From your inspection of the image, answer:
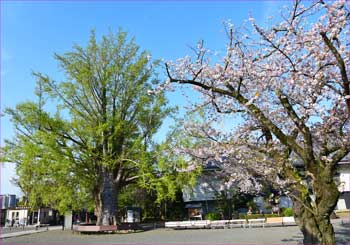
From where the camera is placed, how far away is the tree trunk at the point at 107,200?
2334cm

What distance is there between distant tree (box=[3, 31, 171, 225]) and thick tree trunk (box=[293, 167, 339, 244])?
49.1 ft

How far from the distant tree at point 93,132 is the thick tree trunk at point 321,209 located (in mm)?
14968

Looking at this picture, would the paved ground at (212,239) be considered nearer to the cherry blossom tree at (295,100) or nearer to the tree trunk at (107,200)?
the tree trunk at (107,200)

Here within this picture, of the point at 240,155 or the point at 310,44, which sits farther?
the point at 240,155

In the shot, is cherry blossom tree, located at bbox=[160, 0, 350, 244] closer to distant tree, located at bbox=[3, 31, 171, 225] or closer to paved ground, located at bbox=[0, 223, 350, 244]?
paved ground, located at bbox=[0, 223, 350, 244]

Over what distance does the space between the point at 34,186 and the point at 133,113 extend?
8.32 metres

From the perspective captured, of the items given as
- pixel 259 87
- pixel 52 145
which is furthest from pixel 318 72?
pixel 52 145

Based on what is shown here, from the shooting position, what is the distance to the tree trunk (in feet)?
76.6

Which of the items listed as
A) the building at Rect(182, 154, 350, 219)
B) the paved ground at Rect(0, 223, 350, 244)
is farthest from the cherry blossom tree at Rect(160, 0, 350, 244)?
the building at Rect(182, 154, 350, 219)

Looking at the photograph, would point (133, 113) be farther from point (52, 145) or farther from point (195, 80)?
point (195, 80)

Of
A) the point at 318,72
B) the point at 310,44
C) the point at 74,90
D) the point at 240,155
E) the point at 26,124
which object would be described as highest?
the point at 74,90

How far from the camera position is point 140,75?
2509cm

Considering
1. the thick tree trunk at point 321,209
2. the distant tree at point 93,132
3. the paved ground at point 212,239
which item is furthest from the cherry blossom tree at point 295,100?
the distant tree at point 93,132

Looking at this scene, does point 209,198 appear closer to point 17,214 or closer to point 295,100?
point 295,100
